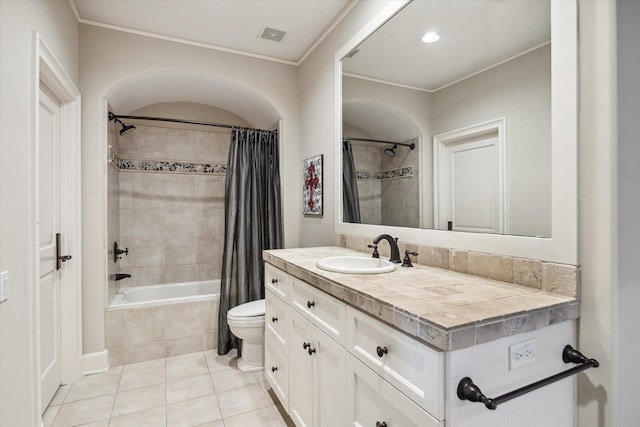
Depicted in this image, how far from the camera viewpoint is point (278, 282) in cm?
200

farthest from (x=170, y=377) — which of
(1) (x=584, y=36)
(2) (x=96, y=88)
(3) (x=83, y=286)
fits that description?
(1) (x=584, y=36)

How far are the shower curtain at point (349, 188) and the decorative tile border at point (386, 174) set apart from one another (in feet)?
0.24

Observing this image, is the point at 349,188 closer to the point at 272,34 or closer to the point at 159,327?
the point at 272,34

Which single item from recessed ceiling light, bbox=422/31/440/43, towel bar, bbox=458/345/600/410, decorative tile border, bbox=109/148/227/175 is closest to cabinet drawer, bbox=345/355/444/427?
towel bar, bbox=458/345/600/410

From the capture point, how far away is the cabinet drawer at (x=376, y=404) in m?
0.93

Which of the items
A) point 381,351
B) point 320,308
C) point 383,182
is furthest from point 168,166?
point 381,351

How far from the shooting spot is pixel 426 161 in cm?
176

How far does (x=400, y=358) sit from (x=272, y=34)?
2.66 meters

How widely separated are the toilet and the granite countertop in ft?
3.87

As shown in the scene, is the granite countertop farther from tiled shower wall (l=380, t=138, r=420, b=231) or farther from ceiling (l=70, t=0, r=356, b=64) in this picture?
ceiling (l=70, t=0, r=356, b=64)

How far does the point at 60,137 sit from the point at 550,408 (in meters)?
3.09

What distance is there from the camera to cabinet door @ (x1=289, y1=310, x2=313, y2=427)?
1552 millimetres

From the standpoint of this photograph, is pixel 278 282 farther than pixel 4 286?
Yes

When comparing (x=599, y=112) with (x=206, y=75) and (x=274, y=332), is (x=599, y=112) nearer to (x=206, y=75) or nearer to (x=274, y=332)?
(x=274, y=332)
